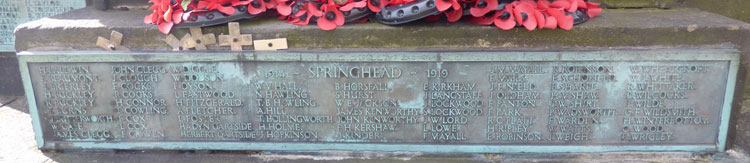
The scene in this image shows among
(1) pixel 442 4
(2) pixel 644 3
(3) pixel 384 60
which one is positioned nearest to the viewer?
(1) pixel 442 4

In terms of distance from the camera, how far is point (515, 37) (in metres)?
3.14

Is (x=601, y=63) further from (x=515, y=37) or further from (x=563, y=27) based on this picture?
(x=515, y=37)

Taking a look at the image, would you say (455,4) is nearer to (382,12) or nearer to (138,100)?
(382,12)

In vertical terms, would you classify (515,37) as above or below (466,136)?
above

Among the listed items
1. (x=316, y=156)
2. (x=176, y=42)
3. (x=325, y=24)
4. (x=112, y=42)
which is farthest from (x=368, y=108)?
(x=112, y=42)

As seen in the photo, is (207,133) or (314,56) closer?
(314,56)

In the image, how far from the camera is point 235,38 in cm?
318

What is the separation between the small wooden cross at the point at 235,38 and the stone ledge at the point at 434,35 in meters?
0.04

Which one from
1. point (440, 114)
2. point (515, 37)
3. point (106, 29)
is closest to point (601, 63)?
point (515, 37)

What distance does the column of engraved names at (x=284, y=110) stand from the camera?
328 centimetres

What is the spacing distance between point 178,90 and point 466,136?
1.73 meters

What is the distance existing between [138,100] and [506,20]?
2.20 meters

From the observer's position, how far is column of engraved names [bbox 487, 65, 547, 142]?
317 centimetres

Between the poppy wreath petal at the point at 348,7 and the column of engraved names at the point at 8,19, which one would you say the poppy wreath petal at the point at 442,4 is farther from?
the column of engraved names at the point at 8,19
